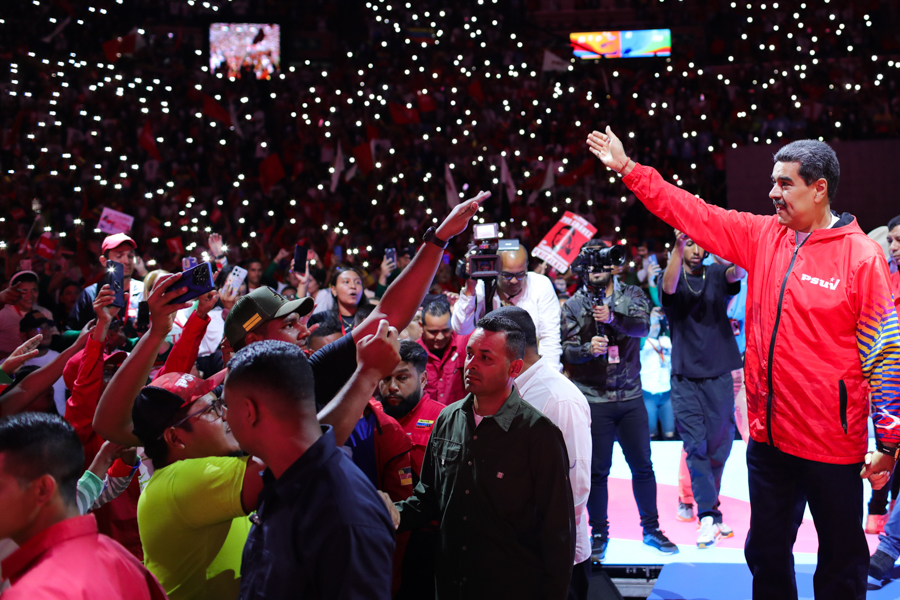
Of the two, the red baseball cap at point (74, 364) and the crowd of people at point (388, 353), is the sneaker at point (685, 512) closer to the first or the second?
the crowd of people at point (388, 353)

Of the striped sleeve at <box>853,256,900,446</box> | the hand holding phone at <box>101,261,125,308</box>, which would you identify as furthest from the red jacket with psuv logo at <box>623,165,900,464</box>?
the hand holding phone at <box>101,261,125,308</box>

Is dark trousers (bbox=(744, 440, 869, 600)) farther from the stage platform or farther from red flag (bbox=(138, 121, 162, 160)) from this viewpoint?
red flag (bbox=(138, 121, 162, 160))

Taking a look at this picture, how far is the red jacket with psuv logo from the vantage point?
263cm

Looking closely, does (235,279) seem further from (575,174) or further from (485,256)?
(575,174)

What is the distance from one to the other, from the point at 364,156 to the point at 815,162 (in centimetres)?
1096

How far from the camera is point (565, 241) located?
5.71m

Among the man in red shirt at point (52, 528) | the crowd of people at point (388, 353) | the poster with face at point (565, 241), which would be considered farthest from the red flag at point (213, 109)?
the man in red shirt at point (52, 528)

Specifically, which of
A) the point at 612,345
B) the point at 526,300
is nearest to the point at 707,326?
the point at 612,345

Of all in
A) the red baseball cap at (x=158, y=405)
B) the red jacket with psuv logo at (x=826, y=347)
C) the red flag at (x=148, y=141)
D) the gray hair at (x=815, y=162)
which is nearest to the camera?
the red baseball cap at (x=158, y=405)

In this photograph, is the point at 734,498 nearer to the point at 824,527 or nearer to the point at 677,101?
the point at 824,527

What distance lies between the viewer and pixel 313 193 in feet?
43.6

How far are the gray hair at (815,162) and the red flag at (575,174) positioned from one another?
11.1m

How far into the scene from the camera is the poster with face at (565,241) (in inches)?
223

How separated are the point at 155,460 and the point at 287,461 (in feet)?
2.56
